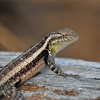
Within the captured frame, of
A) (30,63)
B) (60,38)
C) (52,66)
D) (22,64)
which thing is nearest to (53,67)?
(52,66)

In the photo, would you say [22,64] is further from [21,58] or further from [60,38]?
[60,38]

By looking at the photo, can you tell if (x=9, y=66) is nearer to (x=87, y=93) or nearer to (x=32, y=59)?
(x=32, y=59)

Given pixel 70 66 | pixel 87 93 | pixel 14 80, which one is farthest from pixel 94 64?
pixel 14 80

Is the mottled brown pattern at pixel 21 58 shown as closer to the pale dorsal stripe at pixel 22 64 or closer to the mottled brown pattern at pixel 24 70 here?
the pale dorsal stripe at pixel 22 64

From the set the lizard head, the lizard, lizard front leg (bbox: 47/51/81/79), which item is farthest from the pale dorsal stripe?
lizard front leg (bbox: 47/51/81/79)

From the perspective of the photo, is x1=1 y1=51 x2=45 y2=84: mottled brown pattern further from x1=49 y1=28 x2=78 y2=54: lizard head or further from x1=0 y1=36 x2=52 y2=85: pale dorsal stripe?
x1=49 y1=28 x2=78 y2=54: lizard head

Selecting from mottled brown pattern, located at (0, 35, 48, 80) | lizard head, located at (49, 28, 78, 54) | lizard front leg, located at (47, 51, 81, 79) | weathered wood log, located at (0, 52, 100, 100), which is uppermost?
lizard head, located at (49, 28, 78, 54)
